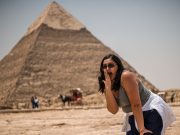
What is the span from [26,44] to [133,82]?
118 meters

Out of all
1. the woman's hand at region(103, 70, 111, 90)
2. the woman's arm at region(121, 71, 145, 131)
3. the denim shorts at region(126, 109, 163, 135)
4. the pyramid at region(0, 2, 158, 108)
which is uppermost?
the pyramid at region(0, 2, 158, 108)

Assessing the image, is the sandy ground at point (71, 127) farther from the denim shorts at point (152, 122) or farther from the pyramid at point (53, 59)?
the pyramid at point (53, 59)

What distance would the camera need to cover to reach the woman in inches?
156

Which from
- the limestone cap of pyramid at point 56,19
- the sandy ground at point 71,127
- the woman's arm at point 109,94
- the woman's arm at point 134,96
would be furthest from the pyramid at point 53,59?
the woman's arm at point 134,96

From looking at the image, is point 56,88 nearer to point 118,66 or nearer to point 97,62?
point 97,62

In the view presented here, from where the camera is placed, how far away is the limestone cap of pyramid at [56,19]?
121 metres

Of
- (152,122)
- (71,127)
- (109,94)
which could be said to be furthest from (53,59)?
(152,122)

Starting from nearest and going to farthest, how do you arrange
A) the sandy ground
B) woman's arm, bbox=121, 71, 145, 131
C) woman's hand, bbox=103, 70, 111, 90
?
woman's arm, bbox=121, 71, 145, 131
woman's hand, bbox=103, 70, 111, 90
the sandy ground

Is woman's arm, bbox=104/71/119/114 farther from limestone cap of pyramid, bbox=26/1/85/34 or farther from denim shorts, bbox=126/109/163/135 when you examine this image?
limestone cap of pyramid, bbox=26/1/85/34

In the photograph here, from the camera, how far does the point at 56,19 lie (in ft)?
400

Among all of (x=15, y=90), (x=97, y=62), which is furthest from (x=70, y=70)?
(x=15, y=90)

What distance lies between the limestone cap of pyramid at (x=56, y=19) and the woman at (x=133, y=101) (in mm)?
115310

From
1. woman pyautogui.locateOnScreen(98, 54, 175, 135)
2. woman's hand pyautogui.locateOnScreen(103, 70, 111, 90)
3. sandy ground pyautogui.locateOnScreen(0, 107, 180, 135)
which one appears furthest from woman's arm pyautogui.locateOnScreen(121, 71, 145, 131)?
sandy ground pyautogui.locateOnScreen(0, 107, 180, 135)

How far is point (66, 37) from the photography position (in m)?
121
